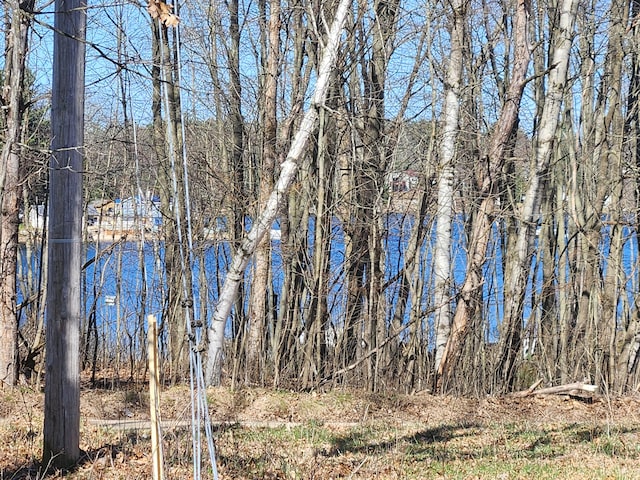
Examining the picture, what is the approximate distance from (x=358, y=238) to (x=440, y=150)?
68.2 inches

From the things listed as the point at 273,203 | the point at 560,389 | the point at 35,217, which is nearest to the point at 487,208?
the point at 560,389

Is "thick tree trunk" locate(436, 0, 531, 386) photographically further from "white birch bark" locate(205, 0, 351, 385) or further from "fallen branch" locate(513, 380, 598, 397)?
"white birch bark" locate(205, 0, 351, 385)

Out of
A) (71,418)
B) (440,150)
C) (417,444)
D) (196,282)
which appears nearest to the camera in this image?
(71,418)

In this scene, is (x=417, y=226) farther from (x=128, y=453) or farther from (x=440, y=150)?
(x=128, y=453)

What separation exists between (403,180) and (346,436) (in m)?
4.87

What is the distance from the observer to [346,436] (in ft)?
25.5

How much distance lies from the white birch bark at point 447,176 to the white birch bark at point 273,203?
2.15 m

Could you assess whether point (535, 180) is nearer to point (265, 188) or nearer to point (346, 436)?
point (265, 188)

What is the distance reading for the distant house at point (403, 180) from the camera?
446 inches

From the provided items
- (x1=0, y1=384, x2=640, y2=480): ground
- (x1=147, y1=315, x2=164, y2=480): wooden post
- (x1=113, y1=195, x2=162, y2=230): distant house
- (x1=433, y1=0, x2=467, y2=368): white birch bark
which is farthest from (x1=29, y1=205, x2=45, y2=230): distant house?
(x1=147, y1=315, x2=164, y2=480): wooden post

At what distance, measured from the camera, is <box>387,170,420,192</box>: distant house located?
11318mm

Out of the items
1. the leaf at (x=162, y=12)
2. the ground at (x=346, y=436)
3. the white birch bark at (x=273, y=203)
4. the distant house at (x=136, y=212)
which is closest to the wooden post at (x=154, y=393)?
the leaf at (x=162, y=12)

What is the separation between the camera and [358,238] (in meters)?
11.2

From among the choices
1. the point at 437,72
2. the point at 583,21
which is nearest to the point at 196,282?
the point at 437,72
